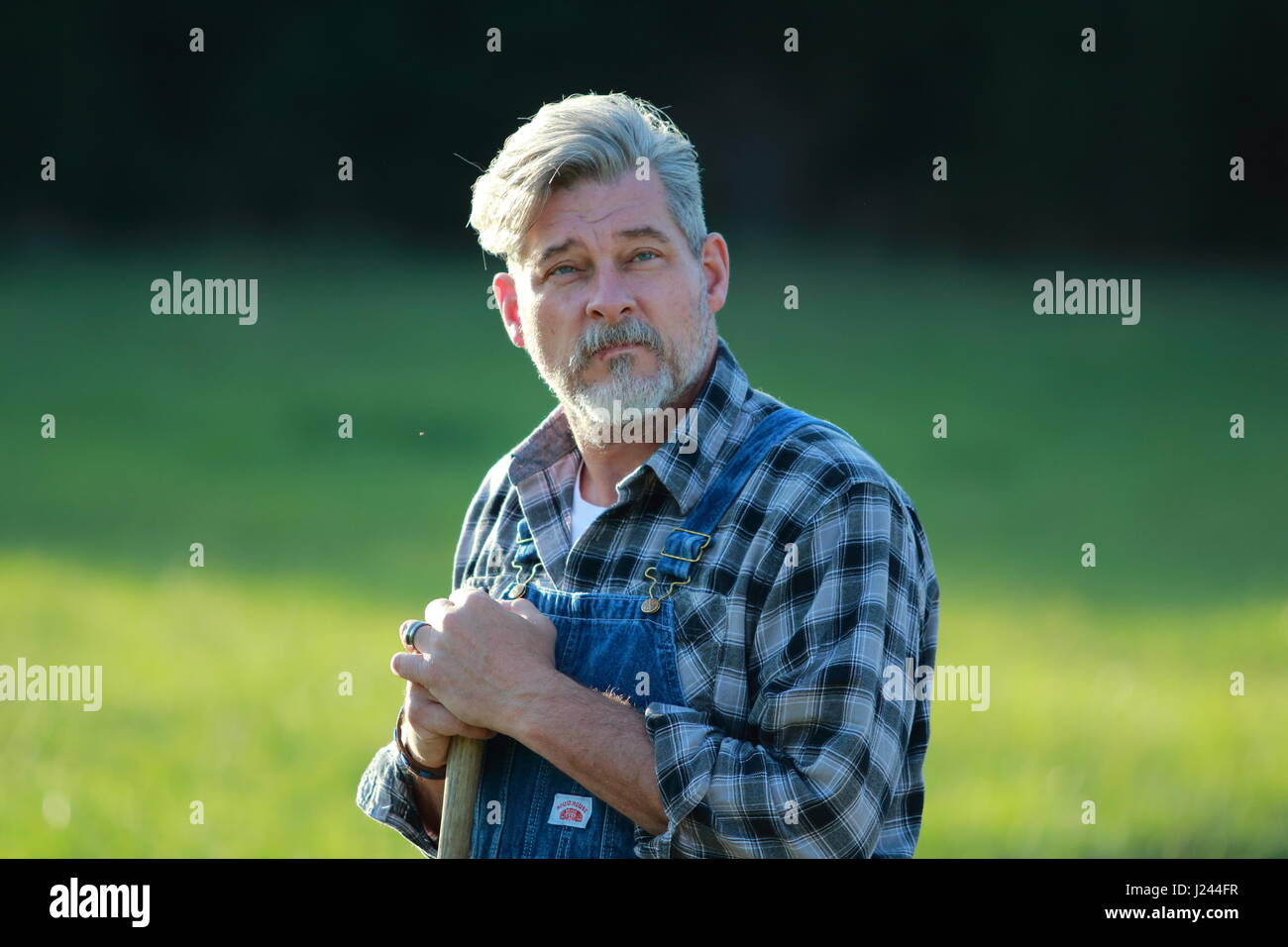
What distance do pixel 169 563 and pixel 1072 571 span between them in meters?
6.61

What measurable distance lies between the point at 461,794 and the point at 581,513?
0.62 m

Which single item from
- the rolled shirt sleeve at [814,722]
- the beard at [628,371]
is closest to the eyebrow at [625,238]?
the beard at [628,371]

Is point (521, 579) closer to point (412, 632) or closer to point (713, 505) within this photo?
point (412, 632)

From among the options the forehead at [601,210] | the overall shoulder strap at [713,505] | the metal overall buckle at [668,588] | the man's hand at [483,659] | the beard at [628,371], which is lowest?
the man's hand at [483,659]

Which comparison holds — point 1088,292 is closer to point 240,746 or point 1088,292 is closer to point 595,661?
point 240,746

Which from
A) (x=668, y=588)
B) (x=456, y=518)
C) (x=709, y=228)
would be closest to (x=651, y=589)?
(x=668, y=588)

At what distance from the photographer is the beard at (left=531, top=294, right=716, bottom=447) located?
3037mm

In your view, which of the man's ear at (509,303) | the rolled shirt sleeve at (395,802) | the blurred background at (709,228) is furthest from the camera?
the blurred background at (709,228)

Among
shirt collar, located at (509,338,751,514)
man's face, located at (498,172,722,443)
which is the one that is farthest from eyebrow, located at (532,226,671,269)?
shirt collar, located at (509,338,751,514)

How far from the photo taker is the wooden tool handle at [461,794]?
2914mm

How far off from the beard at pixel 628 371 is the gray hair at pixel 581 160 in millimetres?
218

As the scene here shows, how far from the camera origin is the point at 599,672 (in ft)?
9.32

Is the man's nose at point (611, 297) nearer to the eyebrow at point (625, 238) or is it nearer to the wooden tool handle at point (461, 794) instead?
the eyebrow at point (625, 238)

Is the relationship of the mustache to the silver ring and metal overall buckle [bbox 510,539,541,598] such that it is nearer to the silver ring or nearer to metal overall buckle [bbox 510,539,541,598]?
metal overall buckle [bbox 510,539,541,598]
